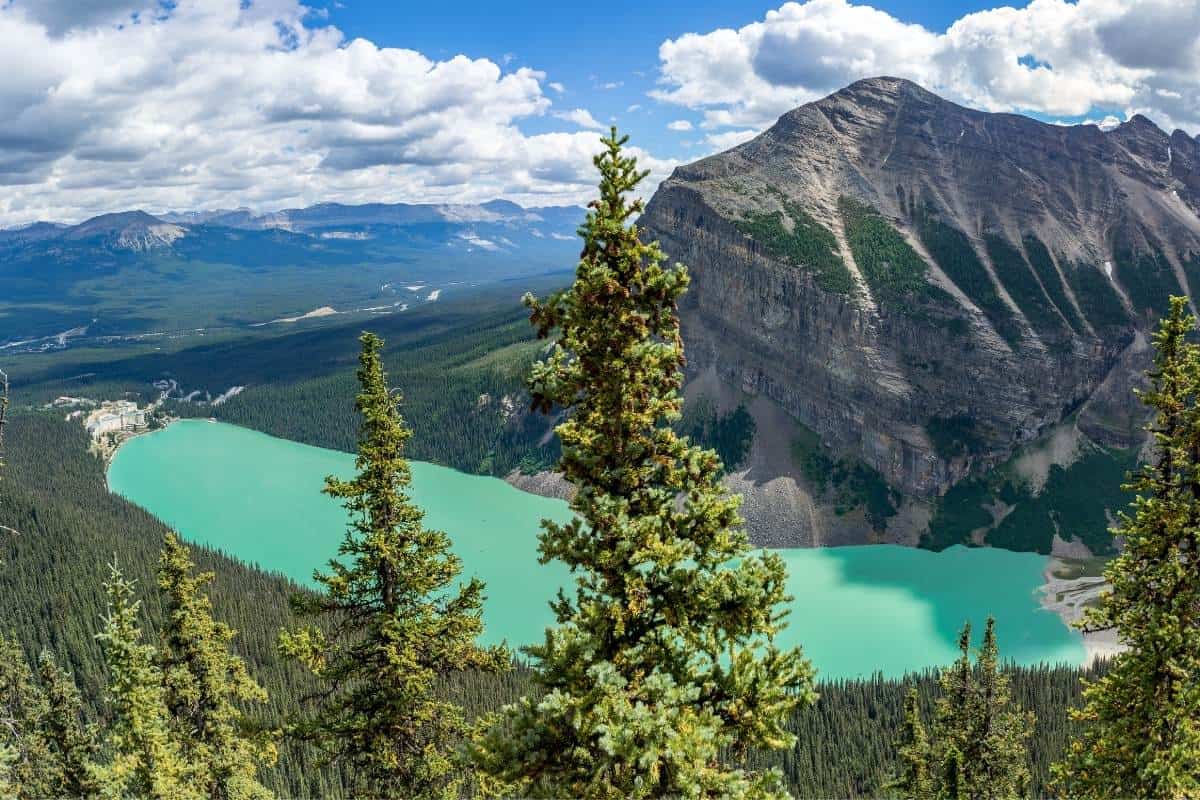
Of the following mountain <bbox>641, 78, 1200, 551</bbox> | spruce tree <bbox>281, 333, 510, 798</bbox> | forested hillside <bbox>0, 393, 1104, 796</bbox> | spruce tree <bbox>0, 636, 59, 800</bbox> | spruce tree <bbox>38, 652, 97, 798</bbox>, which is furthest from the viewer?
mountain <bbox>641, 78, 1200, 551</bbox>

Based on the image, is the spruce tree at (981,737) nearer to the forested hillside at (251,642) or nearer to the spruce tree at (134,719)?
the spruce tree at (134,719)

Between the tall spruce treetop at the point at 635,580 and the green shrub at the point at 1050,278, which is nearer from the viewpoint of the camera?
the tall spruce treetop at the point at 635,580

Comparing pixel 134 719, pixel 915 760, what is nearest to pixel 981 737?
pixel 915 760

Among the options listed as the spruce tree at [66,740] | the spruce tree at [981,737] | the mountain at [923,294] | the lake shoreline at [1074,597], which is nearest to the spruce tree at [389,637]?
the spruce tree at [66,740]

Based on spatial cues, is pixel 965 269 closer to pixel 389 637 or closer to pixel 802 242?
pixel 802 242

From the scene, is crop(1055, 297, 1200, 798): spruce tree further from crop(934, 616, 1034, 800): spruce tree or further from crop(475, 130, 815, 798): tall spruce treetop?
crop(475, 130, 815, 798): tall spruce treetop

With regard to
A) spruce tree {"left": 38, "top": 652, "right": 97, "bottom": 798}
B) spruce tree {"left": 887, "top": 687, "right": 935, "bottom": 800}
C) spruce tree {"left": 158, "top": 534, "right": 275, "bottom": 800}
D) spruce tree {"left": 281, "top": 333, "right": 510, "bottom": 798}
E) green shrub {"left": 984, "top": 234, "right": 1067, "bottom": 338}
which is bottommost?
spruce tree {"left": 887, "top": 687, "right": 935, "bottom": 800}

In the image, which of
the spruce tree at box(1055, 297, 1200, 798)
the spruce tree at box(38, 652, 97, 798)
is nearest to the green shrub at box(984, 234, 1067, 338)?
the spruce tree at box(1055, 297, 1200, 798)
